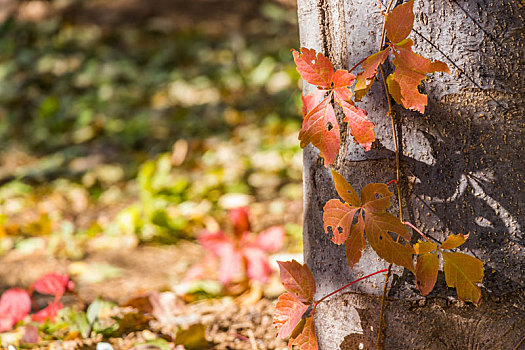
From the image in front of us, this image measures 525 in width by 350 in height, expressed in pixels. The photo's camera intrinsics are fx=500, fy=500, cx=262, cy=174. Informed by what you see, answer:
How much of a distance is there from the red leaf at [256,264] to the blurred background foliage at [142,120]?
0.51 meters

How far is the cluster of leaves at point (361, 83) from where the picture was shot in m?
0.93

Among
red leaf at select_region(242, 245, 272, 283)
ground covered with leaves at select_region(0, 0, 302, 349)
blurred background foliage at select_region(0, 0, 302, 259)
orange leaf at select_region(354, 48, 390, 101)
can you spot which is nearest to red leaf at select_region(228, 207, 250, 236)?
ground covered with leaves at select_region(0, 0, 302, 349)

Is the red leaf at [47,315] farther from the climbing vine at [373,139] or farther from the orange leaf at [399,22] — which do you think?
the orange leaf at [399,22]

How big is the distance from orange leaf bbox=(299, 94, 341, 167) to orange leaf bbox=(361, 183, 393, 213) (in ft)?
0.32

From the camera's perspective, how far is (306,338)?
111cm

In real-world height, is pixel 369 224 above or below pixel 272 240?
below

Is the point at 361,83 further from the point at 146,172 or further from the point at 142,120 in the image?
the point at 142,120

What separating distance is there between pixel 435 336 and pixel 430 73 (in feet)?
1.85

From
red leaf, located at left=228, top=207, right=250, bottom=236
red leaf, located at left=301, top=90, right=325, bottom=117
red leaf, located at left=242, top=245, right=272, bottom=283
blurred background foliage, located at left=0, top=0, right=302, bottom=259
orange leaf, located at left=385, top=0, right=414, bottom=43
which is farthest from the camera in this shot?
blurred background foliage, located at left=0, top=0, right=302, bottom=259

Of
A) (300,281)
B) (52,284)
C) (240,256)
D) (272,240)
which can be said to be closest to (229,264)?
(240,256)

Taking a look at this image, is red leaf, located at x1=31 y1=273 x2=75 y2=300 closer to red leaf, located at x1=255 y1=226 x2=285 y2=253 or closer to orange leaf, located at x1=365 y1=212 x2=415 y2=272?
red leaf, located at x1=255 y1=226 x2=285 y2=253

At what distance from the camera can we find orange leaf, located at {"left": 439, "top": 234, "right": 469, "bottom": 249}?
3.16 ft

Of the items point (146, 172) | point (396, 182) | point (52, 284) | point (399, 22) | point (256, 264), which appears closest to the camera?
point (399, 22)

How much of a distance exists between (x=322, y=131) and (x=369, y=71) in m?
0.15
